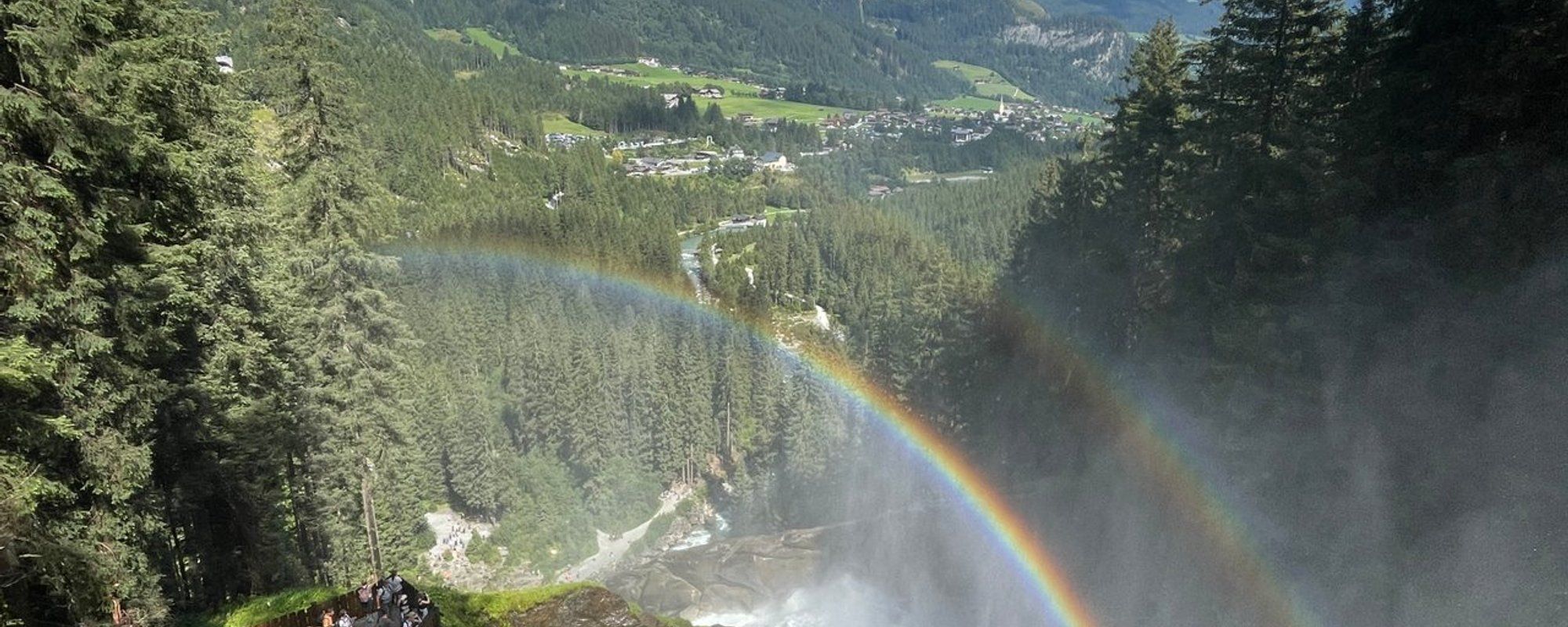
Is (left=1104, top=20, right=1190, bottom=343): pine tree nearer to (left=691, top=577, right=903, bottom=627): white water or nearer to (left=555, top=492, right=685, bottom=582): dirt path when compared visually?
(left=691, top=577, right=903, bottom=627): white water

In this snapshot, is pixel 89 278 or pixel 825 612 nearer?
pixel 89 278

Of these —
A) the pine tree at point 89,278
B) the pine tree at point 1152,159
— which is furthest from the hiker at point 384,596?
the pine tree at point 1152,159

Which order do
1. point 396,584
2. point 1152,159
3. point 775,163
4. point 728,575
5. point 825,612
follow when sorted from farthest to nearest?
point 775,163, point 728,575, point 825,612, point 1152,159, point 396,584

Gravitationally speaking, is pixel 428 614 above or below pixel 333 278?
below

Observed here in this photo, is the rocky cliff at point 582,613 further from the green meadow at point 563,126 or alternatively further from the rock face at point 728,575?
the green meadow at point 563,126

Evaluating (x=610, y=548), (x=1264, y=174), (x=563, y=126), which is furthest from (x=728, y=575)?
(x=563, y=126)

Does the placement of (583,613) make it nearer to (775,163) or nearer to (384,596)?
(384,596)

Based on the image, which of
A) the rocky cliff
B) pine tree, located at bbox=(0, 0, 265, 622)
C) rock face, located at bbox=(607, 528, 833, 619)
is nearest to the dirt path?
rock face, located at bbox=(607, 528, 833, 619)
